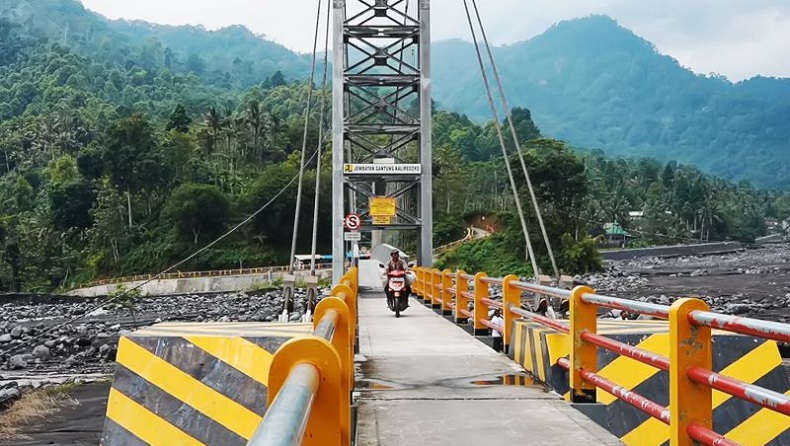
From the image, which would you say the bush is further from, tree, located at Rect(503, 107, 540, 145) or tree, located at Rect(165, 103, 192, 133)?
tree, located at Rect(503, 107, 540, 145)

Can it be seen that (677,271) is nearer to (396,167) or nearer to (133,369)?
(396,167)

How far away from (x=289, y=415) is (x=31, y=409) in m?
12.2

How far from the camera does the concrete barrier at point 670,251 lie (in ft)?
278

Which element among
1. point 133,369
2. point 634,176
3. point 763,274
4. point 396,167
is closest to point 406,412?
point 133,369

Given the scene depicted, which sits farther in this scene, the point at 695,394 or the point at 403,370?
the point at 403,370

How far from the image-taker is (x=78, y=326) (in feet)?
95.7

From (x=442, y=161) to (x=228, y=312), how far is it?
48475 mm

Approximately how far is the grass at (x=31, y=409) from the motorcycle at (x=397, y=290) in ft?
16.6

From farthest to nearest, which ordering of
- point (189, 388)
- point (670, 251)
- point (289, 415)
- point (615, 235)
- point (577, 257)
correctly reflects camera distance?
point (615, 235)
point (670, 251)
point (577, 257)
point (189, 388)
point (289, 415)

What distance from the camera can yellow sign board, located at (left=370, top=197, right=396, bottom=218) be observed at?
20641 millimetres

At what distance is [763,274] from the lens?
180 ft

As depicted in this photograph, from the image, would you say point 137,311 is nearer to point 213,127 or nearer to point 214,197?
point 214,197

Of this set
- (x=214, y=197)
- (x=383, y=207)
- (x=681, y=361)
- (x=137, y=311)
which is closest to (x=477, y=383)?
(x=681, y=361)

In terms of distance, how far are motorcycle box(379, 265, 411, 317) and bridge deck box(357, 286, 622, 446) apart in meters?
4.95
